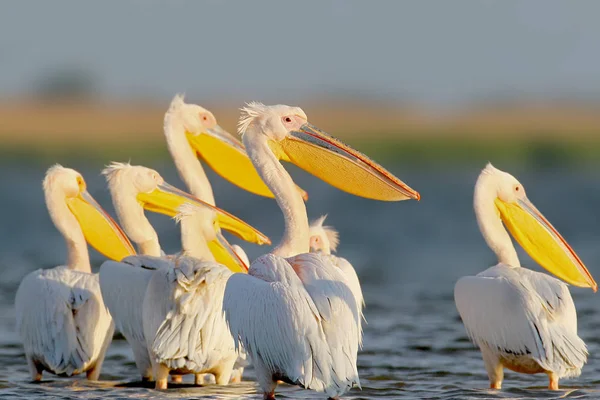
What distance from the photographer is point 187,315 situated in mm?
7492

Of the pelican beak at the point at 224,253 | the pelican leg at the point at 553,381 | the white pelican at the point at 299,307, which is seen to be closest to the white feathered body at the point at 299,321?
the white pelican at the point at 299,307

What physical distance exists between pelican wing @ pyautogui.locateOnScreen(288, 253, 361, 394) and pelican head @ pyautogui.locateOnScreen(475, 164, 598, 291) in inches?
86.7

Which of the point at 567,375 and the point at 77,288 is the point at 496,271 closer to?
the point at 567,375

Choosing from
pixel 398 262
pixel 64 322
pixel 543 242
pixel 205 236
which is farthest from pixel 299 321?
pixel 398 262

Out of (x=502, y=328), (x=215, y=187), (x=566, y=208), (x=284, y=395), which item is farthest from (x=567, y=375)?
(x=215, y=187)

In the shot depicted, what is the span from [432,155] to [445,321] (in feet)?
59.3

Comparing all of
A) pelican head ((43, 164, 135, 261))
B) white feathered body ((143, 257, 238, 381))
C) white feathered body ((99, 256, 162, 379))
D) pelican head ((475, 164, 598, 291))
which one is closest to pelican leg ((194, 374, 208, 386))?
white feathered body ((99, 256, 162, 379))

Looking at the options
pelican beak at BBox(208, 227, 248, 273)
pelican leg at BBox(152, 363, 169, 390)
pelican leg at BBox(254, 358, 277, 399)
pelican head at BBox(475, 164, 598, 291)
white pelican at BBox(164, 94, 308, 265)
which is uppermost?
white pelican at BBox(164, 94, 308, 265)

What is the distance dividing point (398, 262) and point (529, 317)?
818 centimetres

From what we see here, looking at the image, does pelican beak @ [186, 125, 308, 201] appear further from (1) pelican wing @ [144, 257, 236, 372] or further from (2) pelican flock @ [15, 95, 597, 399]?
(1) pelican wing @ [144, 257, 236, 372]

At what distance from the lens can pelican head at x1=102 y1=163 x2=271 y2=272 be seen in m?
8.63

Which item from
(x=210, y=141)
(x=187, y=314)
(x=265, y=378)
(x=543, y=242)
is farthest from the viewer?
(x=210, y=141)

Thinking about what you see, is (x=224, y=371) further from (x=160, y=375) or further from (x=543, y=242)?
(x=543, y=242)

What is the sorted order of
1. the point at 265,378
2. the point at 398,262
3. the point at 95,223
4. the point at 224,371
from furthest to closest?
1. the point at 398,262
2. the point at 95,223
3. the point at 224,371
4. the point at 265,378
